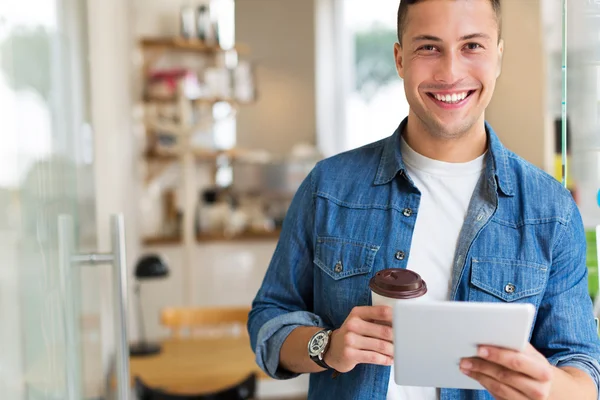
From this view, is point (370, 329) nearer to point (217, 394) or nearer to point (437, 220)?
point (437, 220)

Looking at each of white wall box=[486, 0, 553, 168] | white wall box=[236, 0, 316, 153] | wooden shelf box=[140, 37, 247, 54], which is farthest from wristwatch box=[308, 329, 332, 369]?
white wall box=[236, 0, 316, 153]

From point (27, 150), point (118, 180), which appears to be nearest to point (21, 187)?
point (27, 150)

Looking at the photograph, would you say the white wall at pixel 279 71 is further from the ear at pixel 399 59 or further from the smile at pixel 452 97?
the smile at pixel 452 97

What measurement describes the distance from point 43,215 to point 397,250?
61 centimetres

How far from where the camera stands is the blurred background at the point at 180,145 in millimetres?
1041

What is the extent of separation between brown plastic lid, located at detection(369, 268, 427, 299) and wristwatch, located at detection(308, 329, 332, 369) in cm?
16

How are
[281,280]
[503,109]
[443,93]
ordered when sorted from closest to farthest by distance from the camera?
[443,93], [281,280], [503,109]

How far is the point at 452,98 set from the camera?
1.13m

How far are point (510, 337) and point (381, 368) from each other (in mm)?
336

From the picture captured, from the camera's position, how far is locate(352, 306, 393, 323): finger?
100 centimetres

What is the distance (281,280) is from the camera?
51.3 inches

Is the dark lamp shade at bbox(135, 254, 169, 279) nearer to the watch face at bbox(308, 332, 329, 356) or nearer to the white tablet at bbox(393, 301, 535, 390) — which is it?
the watch face at bbox(308, 332, 329, 356)

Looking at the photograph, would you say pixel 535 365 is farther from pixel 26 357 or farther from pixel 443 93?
pixel 26 357

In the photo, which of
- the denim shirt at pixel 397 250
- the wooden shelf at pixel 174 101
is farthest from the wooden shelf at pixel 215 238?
the denim shirt at pixel 397 250
